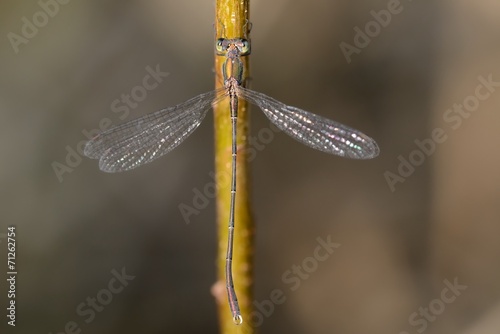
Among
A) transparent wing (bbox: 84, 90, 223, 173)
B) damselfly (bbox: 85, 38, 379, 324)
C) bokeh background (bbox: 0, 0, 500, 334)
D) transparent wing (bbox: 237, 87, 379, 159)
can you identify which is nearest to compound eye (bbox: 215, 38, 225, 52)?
damselfly (bbox: 85, 38, 379, 324)

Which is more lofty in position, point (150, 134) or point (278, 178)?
point (150, 134)

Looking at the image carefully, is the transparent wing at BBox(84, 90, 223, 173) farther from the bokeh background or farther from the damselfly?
the bokeh background

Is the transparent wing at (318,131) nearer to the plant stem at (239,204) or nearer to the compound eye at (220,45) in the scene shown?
the compound eye at (220,45)

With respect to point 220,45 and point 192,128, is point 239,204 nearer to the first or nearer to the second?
point 220,45

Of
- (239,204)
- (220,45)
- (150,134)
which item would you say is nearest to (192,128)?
(150,134)

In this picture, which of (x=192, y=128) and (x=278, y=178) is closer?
(x=192, y=128)
